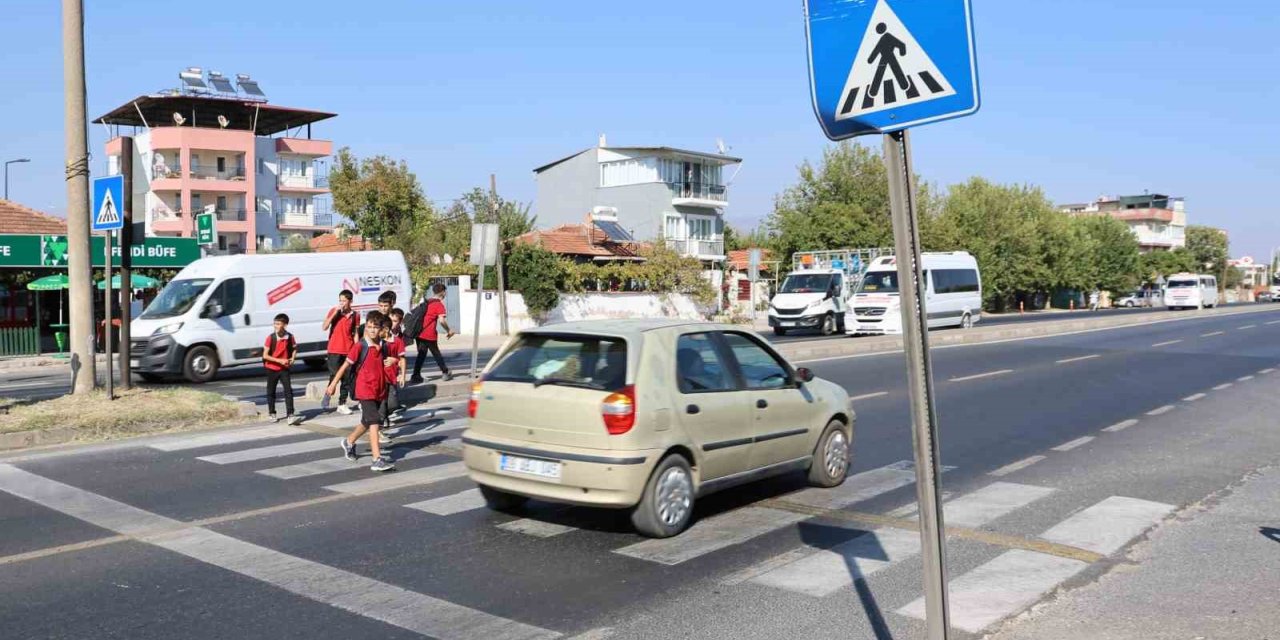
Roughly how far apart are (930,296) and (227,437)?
2604 cm

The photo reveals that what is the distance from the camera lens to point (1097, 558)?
6535mm

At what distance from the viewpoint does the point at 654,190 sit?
221ft

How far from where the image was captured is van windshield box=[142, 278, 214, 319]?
19281 mm

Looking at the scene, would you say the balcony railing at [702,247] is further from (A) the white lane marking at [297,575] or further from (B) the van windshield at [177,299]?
(A) the white lane marking at [297,575]

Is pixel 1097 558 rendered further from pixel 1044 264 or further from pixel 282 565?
pixel 1044 264

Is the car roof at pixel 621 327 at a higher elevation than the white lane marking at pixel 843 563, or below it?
higher

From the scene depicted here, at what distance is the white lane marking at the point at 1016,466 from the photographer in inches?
374

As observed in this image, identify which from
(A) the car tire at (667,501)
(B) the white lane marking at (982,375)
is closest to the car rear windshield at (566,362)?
(A) the car tire at (667,501)

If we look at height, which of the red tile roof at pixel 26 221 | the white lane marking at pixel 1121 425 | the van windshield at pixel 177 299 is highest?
the red tile roof at pixel 26 221

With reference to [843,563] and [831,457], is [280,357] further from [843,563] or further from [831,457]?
[843,563]

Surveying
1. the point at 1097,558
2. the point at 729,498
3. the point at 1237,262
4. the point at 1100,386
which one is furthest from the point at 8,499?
the point at 1237,262

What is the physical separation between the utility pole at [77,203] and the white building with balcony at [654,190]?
5137 cm

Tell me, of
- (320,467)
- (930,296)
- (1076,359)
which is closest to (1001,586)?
(320,467)

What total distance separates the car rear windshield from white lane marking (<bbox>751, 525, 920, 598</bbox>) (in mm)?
1691
